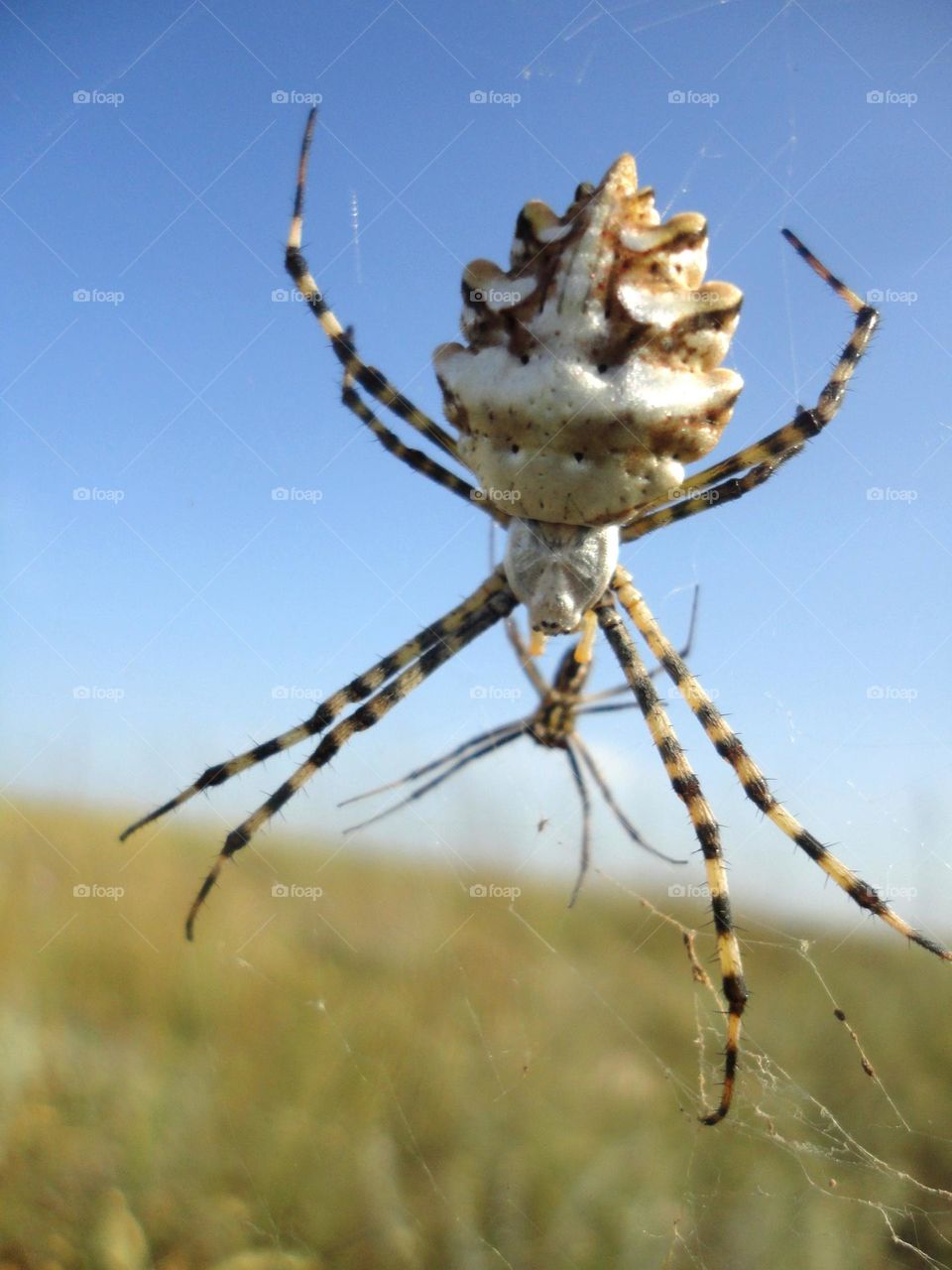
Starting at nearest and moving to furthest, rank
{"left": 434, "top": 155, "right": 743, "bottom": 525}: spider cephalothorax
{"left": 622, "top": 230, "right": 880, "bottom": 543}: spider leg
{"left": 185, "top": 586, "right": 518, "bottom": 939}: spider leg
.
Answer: {"left": 434, "top": 155, "right": 743, "bottom": 525}: spider cephalothorax, {"left": 622, "top": 230, "right": 880, "bottom": 543}: spider leg, {"left": 185, "top": 586, "right": 518, "bottom": 939}: spider leg

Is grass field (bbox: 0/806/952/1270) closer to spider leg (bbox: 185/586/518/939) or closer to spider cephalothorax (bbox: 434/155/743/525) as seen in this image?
spider leg (bbox: 185/586/518/939)

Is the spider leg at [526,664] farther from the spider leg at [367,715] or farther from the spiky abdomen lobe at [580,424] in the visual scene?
the spiky abdomen lobe at [580,424]

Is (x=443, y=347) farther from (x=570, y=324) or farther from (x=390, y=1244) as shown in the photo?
(x=390, y=1244)

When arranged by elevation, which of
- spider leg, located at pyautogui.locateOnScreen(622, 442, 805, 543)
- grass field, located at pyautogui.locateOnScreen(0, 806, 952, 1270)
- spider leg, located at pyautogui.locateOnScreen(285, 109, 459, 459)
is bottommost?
grass field, located at pyautogui.locateOnScreen(0, 806, 952, 1270)

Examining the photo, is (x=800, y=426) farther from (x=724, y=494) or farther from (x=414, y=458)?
(x=414, y=458)

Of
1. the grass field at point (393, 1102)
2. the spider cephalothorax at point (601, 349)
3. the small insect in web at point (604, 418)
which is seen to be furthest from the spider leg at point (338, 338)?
the grass field at point (393, 1102)

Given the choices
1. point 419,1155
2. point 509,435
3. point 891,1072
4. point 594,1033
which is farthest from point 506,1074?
point 509,435

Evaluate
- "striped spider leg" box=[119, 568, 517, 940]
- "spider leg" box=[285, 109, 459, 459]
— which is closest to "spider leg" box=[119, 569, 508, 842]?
"striped spider leg" box=[119, 568, 517, 940]
